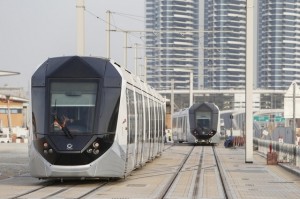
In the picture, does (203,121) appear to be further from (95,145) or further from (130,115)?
(95,145)

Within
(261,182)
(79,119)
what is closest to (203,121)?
(261,182)

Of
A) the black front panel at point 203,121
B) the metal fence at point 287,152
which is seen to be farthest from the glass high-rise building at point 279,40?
the metal fence at point 287,152

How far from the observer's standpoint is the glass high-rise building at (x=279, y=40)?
14188 cm

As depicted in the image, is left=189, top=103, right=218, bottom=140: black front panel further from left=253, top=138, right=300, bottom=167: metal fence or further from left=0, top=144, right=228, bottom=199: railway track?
left=0, top=144, right=228, bottom=199: railway track

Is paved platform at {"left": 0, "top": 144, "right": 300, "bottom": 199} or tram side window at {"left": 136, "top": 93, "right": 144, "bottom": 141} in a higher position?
tram side window at {"left": 136, "top": 93, "right": 144, "bottom": 141}

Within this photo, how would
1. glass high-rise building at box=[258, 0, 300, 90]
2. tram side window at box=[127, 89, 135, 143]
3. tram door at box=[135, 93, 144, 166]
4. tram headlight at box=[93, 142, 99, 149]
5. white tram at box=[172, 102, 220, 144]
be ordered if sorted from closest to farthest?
tram headlight at box=[93, 142, 99, 149], tram side window at box=[127, 89, 135, 143], tram door at box=[135, 93, 144, 166], white tram at box=[172, 102, 220, 144], glass high-rise building at box=[258, 0, 300, 90]

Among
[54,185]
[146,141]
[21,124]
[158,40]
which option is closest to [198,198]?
[54,185]

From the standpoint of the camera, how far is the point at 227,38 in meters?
109


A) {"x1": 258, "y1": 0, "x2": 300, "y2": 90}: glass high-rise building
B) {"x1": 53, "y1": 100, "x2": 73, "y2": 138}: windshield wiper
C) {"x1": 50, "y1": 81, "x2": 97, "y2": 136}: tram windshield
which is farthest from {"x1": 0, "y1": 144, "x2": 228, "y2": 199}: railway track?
{"x1": 258, "y1": 0, "x2": 300, "y2": 90}: glass high-rise building

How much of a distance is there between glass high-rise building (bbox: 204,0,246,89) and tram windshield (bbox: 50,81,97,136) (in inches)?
3202

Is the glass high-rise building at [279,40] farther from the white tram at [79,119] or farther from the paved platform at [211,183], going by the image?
the white tram at [79,119]

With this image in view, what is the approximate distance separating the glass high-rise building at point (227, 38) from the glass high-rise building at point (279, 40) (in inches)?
678

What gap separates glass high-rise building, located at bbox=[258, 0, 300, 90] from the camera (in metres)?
142

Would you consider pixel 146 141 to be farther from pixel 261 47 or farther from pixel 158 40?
pixel 261 47
